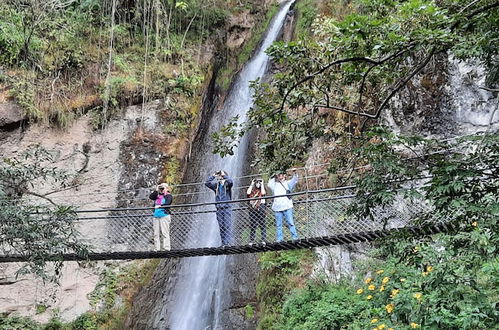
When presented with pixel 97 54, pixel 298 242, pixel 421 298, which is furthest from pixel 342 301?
pixel 97 54

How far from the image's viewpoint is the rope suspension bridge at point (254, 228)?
4.48 meters

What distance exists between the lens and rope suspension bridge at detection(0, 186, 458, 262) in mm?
4484

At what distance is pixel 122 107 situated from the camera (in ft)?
30.1

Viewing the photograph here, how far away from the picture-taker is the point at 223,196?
6195 millimetres

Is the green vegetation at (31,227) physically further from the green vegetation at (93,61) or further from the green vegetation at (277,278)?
the green vegetation at (93,61)

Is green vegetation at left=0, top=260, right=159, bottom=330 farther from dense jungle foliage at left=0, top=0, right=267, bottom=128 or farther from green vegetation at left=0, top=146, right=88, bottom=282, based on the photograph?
dense jungle foliage at left=0, top=0, right=267, bottom=128

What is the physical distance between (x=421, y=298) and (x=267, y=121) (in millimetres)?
1906

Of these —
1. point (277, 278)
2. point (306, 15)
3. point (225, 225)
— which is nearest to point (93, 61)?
point (306, 15)

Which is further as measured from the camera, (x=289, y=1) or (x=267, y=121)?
(x=289, y=1)

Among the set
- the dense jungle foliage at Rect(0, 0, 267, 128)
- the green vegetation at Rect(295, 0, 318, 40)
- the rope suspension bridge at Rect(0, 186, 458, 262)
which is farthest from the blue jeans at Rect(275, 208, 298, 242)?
the green vegetation at Rect(295, 0, 318, 40)

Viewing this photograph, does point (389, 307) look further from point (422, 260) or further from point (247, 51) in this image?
point (247, 51)

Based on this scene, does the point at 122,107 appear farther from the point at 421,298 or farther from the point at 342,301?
the point at 421,298

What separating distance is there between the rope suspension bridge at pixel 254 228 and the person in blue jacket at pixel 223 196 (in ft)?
0.67

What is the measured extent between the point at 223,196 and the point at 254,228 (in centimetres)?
71
